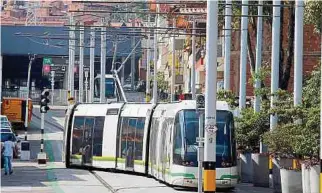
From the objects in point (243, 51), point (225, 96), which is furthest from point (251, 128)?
point (243, 51)

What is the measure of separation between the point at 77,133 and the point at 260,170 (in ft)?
37.0

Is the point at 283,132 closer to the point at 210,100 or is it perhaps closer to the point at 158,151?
the point at 158,151

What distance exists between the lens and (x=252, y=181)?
36.1 m

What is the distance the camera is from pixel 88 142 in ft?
139

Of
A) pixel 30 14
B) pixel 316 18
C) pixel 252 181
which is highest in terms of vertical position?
pixel 30 14

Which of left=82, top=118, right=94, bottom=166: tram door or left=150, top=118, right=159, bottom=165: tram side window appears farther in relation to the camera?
left=82, top=118, right=94, bottom=166: tram door

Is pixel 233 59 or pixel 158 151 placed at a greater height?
pixel 233 59

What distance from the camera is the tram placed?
3147cm

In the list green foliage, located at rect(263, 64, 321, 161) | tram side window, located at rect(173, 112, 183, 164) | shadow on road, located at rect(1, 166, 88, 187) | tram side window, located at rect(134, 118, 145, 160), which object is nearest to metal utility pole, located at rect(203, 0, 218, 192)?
green foliage, located at rect(263, 64, 321, 161)

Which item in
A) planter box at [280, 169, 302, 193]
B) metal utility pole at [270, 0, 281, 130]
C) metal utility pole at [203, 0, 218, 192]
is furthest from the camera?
metal utility pole at [270, 0, 281, 130]

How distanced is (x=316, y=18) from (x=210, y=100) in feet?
41.0

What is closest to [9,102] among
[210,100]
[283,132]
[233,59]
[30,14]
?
[233,59]

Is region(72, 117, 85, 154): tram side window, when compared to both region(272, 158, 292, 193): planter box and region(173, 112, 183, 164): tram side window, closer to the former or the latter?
region(173, 112, 183, 164): tram side window

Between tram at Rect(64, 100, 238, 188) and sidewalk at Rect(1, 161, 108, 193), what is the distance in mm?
1182
